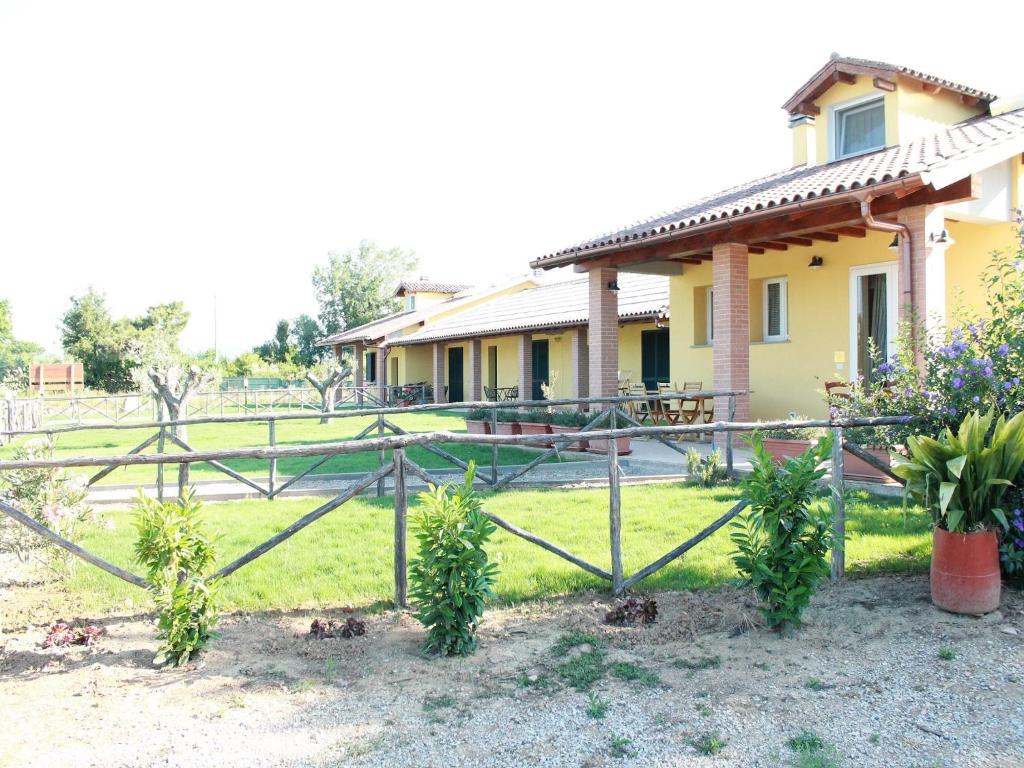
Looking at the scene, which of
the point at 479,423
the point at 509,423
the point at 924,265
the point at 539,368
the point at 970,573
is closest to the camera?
the point at 970,573

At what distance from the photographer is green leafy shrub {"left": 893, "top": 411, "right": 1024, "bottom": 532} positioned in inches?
167

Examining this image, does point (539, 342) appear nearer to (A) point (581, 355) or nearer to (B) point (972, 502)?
(A) point (581, 355)

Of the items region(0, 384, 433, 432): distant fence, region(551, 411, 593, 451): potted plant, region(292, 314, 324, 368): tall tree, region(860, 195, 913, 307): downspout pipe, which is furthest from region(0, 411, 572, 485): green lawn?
region(292, 314, 324, 368): tall tree

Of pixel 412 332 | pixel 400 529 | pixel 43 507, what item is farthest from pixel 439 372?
Result: pixel 400 529

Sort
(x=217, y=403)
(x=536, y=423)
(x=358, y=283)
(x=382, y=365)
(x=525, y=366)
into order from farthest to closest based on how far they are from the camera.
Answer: (x=358, y=283), (x=382, y=365), (x=217, y=403), (x=525, y=366), (x=536, y=423)

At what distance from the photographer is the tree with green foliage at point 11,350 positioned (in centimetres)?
4378

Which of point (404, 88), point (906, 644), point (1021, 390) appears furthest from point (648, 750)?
point (404, 88)

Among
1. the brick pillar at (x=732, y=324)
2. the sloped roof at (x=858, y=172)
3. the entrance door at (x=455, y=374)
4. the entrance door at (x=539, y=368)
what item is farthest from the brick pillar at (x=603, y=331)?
the entrance door at (x=455, y=374)

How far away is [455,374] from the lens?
30828 mm

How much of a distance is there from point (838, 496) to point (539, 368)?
20153 mm

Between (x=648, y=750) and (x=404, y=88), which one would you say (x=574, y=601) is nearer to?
(x=648, y=750)

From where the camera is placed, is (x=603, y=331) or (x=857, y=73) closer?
(x=857, y=73)

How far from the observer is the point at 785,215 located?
9.61m

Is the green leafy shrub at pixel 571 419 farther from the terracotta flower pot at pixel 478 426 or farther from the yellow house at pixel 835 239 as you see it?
the terracotta flower pot at pixel 478 426
